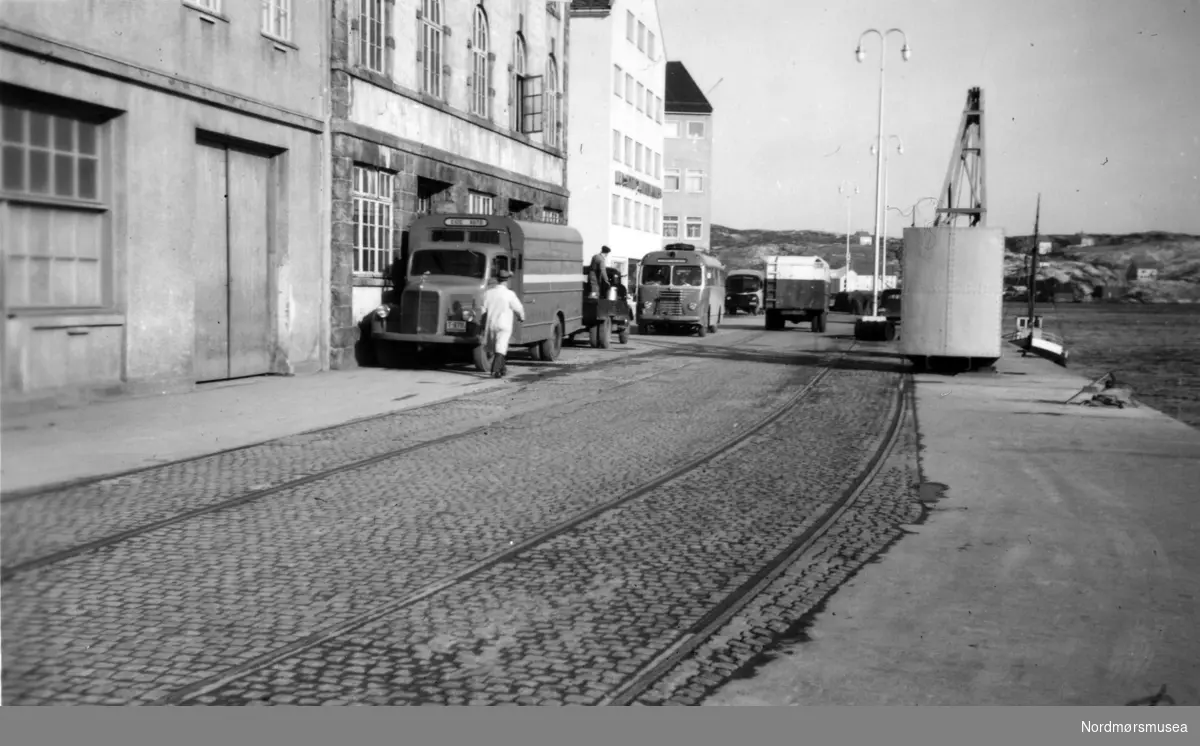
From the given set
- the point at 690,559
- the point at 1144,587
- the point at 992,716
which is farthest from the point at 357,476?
the point at 992,716

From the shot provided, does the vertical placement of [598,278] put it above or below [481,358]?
above

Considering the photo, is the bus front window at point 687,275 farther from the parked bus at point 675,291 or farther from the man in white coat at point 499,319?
the man in white coat at point 499,319

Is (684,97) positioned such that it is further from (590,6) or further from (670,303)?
(670,303)

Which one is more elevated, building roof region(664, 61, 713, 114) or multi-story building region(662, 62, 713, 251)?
building roof region(664, 61, 713, 114)

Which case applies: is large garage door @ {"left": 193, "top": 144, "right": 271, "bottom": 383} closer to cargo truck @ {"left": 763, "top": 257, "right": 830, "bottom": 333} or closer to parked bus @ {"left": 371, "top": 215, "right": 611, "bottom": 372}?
parked bus @ {"left": 371, "top": 215, "right": 611, "bottom": 372}

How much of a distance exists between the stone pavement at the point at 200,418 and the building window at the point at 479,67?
32.2 ft

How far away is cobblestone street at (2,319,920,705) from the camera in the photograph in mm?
4930

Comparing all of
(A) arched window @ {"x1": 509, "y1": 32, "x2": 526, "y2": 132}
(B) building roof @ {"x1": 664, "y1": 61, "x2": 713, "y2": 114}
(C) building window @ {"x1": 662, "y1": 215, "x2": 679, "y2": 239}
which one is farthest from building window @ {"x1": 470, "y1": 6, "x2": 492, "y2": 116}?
(B) building roof @ {"x1": 664, "y1": 61, "x2": 713, "y2": 114}

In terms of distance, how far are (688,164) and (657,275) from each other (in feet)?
176

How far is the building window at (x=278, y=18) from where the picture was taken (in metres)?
18.6

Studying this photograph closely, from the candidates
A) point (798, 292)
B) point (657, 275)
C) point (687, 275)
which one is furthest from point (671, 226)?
point (687, 275)

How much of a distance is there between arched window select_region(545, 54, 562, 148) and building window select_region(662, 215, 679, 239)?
2111 inches

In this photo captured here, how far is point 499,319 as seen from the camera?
65.9 feet

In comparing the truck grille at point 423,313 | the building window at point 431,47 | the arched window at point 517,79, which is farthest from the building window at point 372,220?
the arched window at point 517,79
